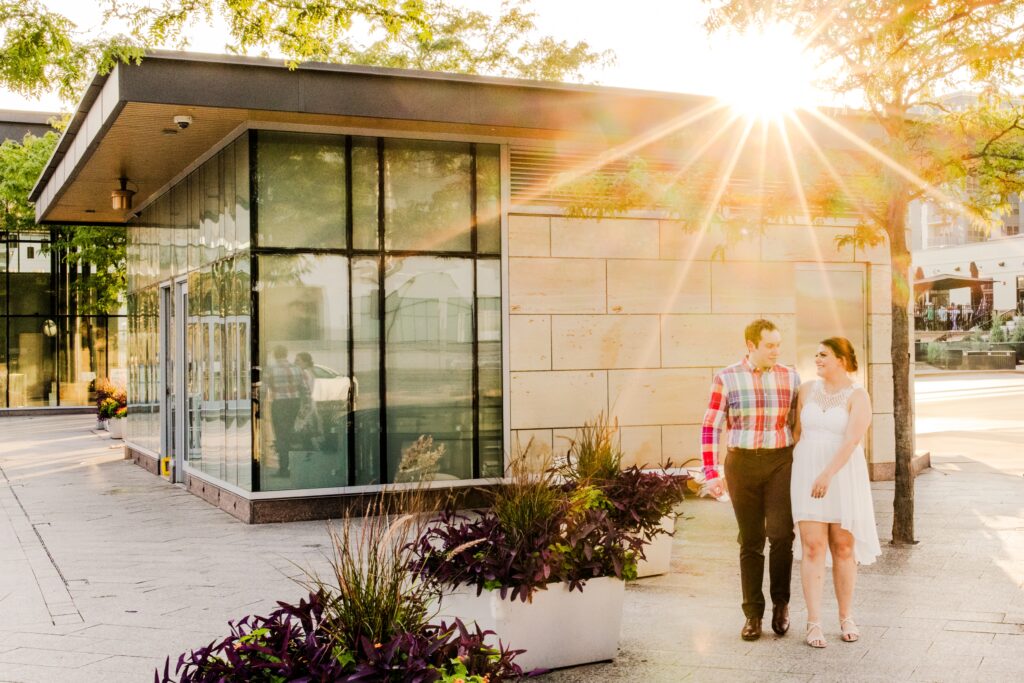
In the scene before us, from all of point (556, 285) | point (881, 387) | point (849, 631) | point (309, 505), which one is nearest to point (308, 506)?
point (309, 505)

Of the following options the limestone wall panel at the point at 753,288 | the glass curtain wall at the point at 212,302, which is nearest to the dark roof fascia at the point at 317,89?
the glass curtain wall at the point at 212,302

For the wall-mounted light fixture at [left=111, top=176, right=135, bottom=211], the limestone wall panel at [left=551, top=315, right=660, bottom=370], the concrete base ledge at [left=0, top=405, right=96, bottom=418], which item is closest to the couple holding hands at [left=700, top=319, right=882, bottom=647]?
the limestone wall panel at [left=551, top=315, right=660, bottom=370]

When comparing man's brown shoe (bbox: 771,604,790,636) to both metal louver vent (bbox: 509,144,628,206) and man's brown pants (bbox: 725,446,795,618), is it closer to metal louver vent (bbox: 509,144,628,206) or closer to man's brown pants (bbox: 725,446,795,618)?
man's brown pants (bbox: 725,446,795,618)

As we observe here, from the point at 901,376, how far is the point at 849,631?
11.8 ft

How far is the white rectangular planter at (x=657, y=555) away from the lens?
7.61 metres

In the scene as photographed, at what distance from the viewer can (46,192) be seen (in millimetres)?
16094

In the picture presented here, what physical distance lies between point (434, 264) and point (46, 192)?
27.6 ft

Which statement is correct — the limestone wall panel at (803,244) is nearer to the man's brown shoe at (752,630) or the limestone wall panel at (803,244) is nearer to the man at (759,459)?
the man at (759,459)

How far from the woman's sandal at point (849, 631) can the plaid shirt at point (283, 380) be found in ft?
21.0

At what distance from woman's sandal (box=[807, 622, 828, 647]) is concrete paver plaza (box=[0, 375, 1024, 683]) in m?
0.05

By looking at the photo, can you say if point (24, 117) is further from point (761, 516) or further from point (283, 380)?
point (761, 516)

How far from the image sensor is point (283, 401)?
10578mm

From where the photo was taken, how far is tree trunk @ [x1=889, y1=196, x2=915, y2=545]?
344 inches

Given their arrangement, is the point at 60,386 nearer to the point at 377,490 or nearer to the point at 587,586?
the point at 377,490
